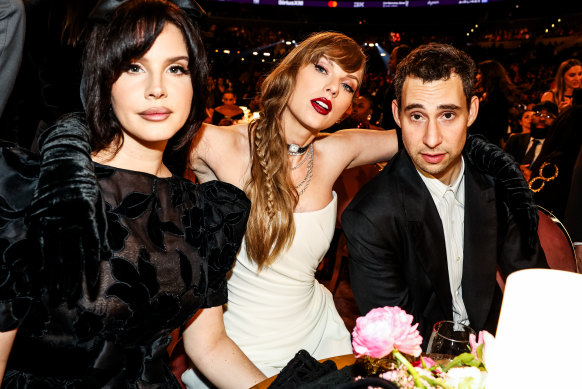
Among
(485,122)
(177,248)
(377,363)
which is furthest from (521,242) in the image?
(485,122)

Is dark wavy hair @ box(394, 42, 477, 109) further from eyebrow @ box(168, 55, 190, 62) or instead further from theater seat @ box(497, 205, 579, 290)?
eyebrow @ box(168, 55, 190, 62)

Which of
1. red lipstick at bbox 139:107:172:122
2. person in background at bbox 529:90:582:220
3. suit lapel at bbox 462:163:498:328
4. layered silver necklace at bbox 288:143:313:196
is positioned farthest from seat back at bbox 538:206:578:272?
red lipstick at bbox 139:107:172:122

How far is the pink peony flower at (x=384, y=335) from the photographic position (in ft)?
2.80

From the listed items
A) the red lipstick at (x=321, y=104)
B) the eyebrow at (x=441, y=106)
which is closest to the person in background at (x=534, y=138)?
the eyebrow at (x=441, y=106)

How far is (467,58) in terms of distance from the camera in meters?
2.04

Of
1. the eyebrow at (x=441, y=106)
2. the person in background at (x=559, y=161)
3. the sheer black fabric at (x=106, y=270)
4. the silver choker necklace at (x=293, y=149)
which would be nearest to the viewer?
the sheer black fabric at (x=106, y=270)

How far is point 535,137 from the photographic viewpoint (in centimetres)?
420

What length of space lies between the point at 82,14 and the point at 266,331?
1443 millimetres

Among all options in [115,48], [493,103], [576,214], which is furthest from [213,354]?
[493,103]

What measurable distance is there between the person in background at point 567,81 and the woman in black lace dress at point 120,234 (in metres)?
4.12

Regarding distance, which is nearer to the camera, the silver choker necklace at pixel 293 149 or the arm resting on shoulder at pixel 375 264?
the arm resting on shoulder at pixel 375 264

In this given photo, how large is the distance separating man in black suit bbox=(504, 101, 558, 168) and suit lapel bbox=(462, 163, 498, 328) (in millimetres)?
2240

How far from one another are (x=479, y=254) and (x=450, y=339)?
3.14 ft

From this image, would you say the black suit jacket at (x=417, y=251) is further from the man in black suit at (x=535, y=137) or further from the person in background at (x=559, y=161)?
the man in black suit at (x=535, y=137)
